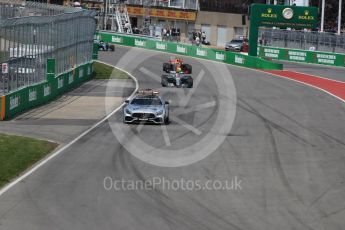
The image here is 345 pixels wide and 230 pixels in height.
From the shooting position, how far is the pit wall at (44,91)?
97.5 ft

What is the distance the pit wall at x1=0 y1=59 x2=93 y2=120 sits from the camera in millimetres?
29717

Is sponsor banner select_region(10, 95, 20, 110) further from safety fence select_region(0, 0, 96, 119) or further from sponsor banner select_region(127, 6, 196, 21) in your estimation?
sponsor banner select_region(127, 6, 196, 21)

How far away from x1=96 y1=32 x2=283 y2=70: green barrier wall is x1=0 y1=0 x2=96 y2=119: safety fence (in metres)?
16.2

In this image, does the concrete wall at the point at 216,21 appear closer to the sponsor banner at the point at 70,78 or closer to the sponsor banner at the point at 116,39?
the sponsor banner at the point at 116,39

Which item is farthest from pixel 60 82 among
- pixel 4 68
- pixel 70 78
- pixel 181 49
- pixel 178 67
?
pixel 181 49

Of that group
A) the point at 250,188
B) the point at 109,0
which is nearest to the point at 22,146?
the point at 250,188

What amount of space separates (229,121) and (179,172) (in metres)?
11.8

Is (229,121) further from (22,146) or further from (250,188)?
(250,188)

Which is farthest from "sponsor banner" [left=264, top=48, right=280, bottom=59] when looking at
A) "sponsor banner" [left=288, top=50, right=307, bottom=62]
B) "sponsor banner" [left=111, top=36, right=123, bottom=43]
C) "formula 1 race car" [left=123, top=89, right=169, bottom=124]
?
"formula 1 race car" [left=123, top=89, right=169, bottom=124]

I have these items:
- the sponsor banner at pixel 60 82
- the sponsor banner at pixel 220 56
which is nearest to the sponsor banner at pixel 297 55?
the sponsor banner at pixel 220 56

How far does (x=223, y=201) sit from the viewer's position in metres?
16.6

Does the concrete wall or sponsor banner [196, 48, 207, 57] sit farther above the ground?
the concrete wall

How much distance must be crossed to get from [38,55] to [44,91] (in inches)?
71.0

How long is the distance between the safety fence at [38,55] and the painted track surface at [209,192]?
15.0 feet
